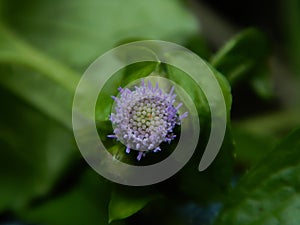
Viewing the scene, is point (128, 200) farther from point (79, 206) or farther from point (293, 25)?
point (293, 25)

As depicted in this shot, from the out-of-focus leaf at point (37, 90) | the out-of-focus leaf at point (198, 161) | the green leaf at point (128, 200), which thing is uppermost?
the out-of-focus leaf at point (198, 161)

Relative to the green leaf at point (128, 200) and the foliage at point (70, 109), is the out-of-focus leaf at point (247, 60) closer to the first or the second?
the foliage at point (70, 109)

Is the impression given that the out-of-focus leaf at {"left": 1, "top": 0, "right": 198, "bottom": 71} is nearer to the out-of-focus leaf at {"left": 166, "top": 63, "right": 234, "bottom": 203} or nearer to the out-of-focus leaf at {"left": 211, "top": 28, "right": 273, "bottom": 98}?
the out-of-focus leaf at {"left": 211, "top": 28, "right": 273, "bottom": 98}

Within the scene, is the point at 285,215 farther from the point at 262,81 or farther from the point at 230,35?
the point at 230,35

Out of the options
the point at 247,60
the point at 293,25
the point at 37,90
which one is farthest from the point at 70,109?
the point at 293,25

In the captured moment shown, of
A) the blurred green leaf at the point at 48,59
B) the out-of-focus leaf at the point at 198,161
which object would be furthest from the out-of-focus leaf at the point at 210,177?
the blurred green leaf at the point at 48,59
